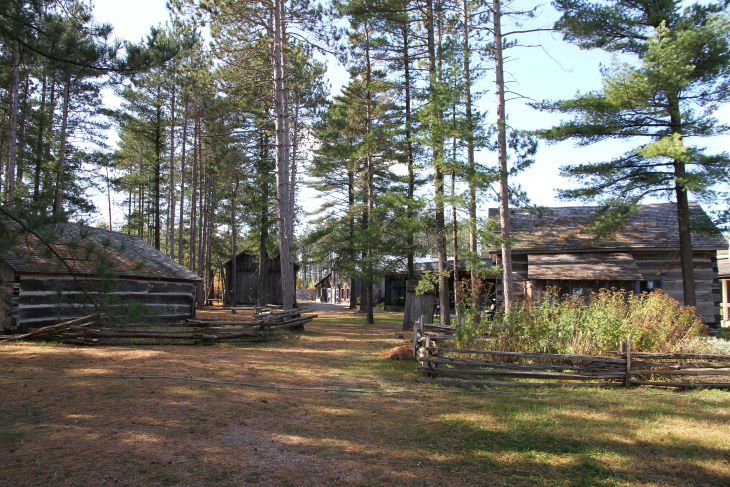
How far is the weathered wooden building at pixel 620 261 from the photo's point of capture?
19.2m

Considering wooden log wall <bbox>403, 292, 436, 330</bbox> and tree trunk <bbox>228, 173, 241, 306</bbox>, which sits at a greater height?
tree trunk <bbox>228, 173, 241, 306</bbox>

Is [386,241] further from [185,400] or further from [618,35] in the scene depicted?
[185,400]

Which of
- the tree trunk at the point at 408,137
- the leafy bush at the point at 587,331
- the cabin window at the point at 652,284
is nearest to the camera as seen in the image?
the leafy bush at the point at 587,331

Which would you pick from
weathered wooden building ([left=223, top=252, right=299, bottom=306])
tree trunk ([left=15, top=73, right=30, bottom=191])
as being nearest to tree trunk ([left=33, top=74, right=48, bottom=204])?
tree trunk ([left=15, top=73, right=30, bottom=191])

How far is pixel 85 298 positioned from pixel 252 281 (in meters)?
31.1

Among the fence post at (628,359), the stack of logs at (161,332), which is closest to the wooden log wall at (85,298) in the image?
the stack of logs at (161,332)

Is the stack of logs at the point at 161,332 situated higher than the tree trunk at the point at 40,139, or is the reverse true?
the tree trunk at the point at 40,139

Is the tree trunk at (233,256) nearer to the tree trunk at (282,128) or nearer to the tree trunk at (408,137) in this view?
the tree trunk at (282,128)

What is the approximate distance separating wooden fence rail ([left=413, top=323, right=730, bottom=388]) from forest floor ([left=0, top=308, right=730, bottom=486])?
1.38 ft

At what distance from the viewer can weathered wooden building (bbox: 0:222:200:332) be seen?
22.3 feet

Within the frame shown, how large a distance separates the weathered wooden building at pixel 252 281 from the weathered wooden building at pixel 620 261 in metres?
20.0

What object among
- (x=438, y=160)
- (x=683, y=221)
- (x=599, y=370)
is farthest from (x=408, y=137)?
(x=599, y=370)

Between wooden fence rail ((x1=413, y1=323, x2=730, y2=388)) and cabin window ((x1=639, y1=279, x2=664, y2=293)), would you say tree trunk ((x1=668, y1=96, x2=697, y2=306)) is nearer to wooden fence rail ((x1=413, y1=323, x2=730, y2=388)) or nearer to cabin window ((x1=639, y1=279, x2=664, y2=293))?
cabin window ((x1=639, y1=279, x2=664, y2=293))

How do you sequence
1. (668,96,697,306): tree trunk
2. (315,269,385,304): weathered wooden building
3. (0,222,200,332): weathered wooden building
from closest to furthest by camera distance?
(0,222,200,332): weathered wooden building < (668,96,697,306): tree trunk < (315,269,385,304): weathered wooden building
